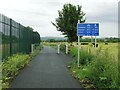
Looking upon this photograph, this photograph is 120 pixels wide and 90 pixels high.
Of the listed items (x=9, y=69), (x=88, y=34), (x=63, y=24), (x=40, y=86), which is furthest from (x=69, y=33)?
(x=40, y=86)

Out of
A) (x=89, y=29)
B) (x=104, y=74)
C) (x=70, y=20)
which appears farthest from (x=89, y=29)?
(x=70, y=20)

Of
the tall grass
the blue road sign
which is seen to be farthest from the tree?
the tall grass

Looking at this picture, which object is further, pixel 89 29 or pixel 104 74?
pixel 89 29

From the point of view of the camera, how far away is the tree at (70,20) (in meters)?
42.5

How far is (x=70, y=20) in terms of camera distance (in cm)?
4303

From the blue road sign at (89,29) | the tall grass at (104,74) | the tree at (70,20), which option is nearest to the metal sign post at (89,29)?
the blue road sign at (89,29)

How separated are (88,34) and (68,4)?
921 inches

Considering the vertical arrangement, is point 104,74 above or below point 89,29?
below

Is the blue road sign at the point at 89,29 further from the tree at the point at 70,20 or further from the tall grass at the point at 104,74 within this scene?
the tree at the point at 70,20

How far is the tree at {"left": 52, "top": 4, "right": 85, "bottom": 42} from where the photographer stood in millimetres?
42469

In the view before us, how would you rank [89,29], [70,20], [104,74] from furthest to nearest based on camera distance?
[70,20], [89,29], [104,74]

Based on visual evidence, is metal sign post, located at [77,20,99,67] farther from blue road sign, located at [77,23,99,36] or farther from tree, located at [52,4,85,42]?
tree, located at [52,4,85,42]

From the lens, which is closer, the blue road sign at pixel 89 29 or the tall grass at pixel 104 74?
the tall grass at pixel 104 74

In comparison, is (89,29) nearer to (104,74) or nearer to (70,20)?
(104,74)
